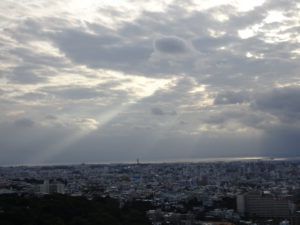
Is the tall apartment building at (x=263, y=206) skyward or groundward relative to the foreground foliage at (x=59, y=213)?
groundward

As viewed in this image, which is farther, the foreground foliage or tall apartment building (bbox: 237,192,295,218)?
tall apartment building (bbox: 237,192,295,218)

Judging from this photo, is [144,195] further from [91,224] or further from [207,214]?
[91,224]

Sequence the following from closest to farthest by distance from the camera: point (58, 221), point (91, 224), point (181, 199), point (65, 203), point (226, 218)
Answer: point (58, 221) < point (91, 224) < point (65, 203) < point (226, 218) < point (181, 199)

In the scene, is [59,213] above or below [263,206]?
above

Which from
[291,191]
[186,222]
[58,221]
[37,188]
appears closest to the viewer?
[58,221]

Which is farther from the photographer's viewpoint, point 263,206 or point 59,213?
point 263,206

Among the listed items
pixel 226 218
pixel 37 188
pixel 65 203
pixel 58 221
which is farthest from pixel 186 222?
pixel 37 188

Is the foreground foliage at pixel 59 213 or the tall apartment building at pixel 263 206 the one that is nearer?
the foreground foliage at pixel 59 213

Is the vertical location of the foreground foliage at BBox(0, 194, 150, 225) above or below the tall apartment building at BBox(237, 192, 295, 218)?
above

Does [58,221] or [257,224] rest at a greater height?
[58,221]

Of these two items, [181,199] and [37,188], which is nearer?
[181,199]
